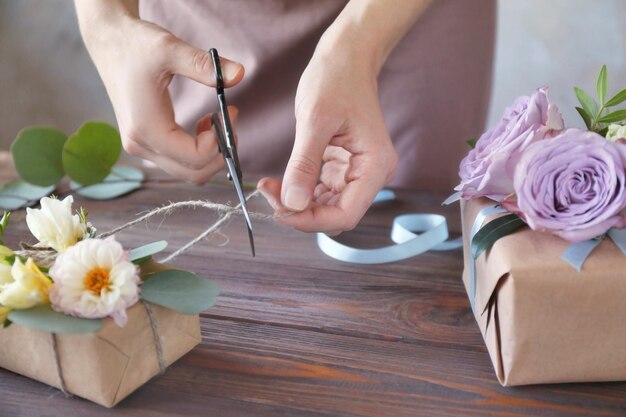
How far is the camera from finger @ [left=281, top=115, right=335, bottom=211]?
80 centimetres

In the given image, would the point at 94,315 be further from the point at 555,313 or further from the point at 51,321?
the point at 555,313

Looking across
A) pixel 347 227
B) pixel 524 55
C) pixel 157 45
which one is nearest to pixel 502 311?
pixel 347 227

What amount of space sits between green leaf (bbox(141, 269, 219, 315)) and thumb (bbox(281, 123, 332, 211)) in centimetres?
18

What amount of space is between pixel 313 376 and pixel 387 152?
300 mm

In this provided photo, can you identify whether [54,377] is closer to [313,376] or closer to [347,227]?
[313,376]

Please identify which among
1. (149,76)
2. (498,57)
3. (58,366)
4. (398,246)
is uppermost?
(149,76)

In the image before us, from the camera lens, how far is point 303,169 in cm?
81

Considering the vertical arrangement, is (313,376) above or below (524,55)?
above

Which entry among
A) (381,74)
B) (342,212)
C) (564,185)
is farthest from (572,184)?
(381,74)

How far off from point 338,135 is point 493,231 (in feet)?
0.80

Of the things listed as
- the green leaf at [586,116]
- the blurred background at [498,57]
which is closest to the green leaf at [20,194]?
the green leaf at [586,116]

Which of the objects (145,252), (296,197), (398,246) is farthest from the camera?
(398,246)

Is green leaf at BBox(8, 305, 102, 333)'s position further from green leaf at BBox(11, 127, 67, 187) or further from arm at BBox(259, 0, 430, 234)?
green leaf at BBox(11, 127, 67, 187)

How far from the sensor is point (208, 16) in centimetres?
123
